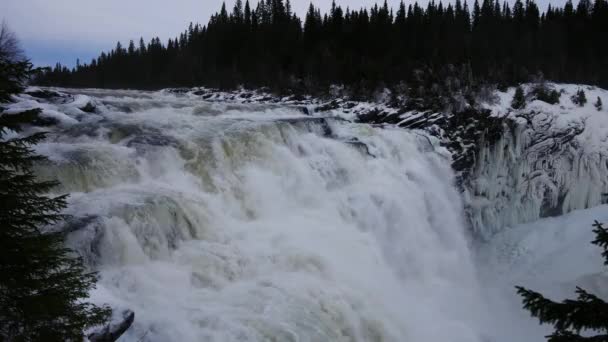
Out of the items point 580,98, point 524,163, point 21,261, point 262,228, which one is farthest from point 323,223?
point 580,98

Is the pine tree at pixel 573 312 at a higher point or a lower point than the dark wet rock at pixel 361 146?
lower

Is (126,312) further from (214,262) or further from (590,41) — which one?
(590,41)

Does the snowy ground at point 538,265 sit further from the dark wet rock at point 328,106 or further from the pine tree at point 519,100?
the dark wet rock at point 328,106

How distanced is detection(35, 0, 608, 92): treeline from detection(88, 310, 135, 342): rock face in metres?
24.7

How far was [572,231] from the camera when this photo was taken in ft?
57.8

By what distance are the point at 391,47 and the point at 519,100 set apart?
63.0 feet

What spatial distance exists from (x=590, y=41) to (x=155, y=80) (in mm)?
52815

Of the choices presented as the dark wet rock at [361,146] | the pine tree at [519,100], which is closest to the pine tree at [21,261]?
the dark wet rock at [361,146]

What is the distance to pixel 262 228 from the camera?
1009 centimetres

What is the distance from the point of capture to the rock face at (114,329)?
198 inches

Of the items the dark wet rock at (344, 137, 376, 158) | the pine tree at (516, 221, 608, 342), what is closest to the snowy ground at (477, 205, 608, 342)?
the dark wet rock at (344, 137, 376, 158)

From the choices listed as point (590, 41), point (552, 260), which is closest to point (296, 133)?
point (552, 260)

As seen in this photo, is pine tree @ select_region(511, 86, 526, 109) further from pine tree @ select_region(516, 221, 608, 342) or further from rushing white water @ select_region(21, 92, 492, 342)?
pine tree @ select_region(516, 221, 608, 342)

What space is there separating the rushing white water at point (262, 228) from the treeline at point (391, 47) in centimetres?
1486
